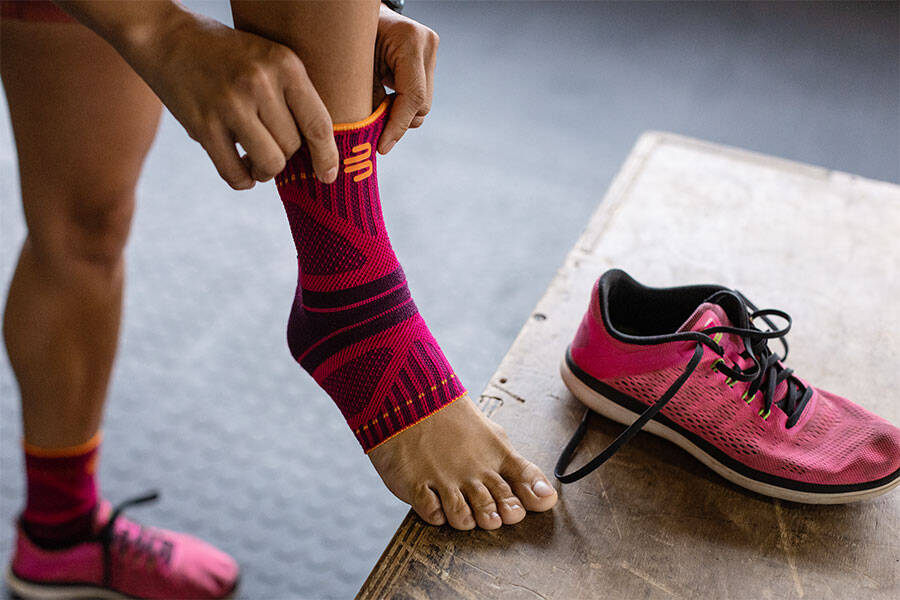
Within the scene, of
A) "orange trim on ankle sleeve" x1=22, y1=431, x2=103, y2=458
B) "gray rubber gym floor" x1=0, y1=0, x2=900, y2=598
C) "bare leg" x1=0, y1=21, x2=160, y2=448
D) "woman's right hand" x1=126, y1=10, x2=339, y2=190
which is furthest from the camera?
"gray rubber gym floor" x1=0, y1=0, x2=900, y2=598

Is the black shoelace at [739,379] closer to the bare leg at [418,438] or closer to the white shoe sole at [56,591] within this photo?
the bare leg at [418,438]

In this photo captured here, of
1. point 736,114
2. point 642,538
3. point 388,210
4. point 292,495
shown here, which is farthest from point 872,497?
point 736,114

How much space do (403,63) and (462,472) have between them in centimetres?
40

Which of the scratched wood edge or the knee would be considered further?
the knee

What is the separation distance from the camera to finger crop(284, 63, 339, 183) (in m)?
0.60

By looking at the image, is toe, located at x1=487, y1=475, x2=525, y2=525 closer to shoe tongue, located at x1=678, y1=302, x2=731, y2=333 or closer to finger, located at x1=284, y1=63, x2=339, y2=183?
shoe tongue, located at x1=678, y1=302, x2=731, y2=333

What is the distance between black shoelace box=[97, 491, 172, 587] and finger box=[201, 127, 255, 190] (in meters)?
0.65

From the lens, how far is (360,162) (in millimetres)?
701

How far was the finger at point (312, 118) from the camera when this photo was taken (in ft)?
1.97

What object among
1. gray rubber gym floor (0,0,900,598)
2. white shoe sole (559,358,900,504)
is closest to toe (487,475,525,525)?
white shoe sole (559,358,900,504)

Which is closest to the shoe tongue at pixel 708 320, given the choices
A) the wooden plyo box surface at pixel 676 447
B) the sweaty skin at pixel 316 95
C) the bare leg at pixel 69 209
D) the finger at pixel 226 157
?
the wooden plyo box surface at pixel 676 447

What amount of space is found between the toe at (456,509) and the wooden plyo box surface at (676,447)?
0.01 metres

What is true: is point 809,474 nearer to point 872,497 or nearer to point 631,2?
point 872,497

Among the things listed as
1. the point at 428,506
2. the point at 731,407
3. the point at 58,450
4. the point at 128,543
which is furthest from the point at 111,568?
the point at 731,407
